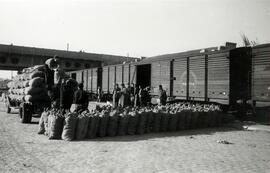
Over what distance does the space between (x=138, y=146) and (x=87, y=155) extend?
5.30 feet

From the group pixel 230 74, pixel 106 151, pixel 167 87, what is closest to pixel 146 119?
pixel 106 151

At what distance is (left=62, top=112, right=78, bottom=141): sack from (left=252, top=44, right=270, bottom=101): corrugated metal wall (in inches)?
305

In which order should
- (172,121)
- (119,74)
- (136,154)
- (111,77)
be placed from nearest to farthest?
(136,154), (172,121), (119,74), (111,77)

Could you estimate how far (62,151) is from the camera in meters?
7.15

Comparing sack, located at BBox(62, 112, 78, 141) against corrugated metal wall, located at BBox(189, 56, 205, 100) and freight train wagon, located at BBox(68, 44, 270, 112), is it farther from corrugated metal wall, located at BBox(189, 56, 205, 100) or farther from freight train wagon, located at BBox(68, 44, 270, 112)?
corrugated metal wall, located at BBox(189, 56, 205, 100)

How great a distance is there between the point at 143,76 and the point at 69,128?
494 inches

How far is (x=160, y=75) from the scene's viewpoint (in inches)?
699

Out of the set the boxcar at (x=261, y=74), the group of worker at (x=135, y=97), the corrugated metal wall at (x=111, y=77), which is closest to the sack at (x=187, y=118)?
Answer: the boxcar at (x=261, y=74)

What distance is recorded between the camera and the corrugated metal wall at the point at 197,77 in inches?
565

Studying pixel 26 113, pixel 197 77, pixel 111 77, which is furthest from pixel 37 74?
pixel 111 77

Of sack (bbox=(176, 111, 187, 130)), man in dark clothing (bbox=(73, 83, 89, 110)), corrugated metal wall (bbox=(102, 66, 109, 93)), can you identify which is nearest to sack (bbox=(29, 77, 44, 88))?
man in dark clothing (bbox=(73, 83, 89, 110))

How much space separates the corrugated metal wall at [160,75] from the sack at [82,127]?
28.0 ft

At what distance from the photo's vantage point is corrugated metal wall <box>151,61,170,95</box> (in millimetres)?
16984

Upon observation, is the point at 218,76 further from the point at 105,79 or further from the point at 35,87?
the point at 105,79
